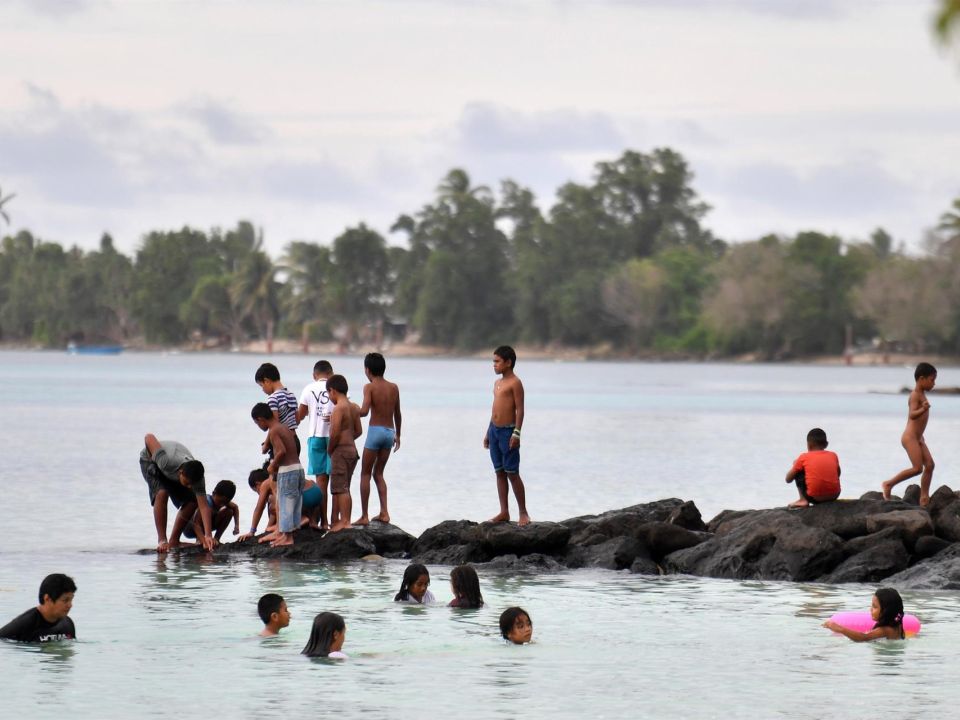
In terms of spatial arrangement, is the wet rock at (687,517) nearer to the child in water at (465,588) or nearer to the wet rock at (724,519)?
the wet rock at (724,519)

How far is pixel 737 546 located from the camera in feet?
57.2

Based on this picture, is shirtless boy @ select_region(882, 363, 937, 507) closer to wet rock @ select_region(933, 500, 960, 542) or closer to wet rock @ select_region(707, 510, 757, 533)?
wet rock @ select_region(933, 500, 960, 542)

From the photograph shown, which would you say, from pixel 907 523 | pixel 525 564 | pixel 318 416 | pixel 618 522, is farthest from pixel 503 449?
pixel 907 523

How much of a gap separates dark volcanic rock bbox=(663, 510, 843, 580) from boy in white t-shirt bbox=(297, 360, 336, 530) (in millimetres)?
3734

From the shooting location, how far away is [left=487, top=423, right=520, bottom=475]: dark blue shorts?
17.3 m

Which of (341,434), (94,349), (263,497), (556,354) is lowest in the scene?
(263,497)

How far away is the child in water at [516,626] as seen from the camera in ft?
43.1

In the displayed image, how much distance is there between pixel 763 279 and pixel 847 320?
9.59 m

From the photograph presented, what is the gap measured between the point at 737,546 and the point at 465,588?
3.81m

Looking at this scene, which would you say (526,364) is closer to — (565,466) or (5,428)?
(5,428)

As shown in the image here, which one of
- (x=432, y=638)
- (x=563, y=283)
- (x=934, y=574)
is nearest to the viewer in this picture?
(x=432, y=638)

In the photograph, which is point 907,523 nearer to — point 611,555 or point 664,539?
point 664,539

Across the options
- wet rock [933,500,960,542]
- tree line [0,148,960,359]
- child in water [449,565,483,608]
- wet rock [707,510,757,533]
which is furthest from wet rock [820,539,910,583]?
tree line [0,148,960,359]

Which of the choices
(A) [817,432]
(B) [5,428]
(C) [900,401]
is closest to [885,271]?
(C) [900,401]
